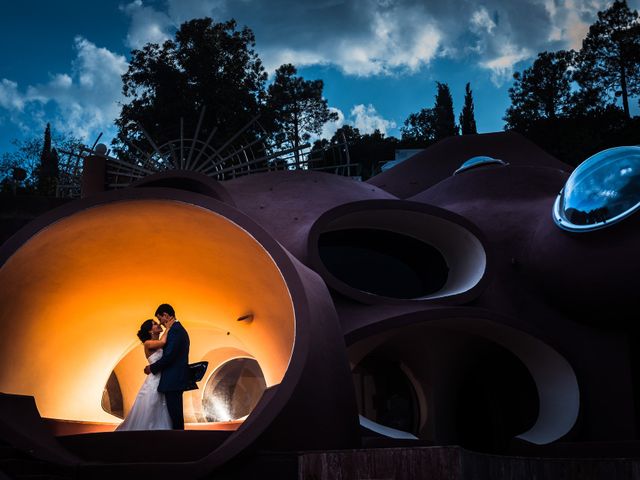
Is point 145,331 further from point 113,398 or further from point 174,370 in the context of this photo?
point 113,398

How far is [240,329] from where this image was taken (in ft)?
31.8

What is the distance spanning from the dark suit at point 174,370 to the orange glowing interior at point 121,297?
1.05m

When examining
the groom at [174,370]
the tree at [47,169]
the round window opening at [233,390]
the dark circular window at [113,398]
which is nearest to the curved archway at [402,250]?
the round window opening at [233,390]

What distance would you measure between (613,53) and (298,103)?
48.8 ft

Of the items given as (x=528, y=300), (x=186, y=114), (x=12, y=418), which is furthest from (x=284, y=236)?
(x=186, y=114)

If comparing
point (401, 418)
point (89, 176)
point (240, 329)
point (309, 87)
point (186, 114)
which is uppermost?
point (309, 87)

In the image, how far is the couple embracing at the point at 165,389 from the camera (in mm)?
7668

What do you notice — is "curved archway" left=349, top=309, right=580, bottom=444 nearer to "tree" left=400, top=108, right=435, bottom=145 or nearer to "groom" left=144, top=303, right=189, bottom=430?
"groom" left=144, top=303, right=189, bottom=430

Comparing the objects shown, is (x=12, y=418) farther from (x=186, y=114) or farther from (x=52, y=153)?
(x=52, y=153)

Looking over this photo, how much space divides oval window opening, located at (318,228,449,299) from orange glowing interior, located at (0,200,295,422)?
338 centimetres

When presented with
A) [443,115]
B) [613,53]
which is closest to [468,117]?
[443,115]

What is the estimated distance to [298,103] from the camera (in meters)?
38.6

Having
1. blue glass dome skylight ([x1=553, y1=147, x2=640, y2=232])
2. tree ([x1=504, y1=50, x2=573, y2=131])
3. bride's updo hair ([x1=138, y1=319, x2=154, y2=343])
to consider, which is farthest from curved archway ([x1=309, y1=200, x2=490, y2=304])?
tree ([x1=504, y1=50, x2=573, y2=131])

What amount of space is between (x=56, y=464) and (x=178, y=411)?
1698 millimetres
